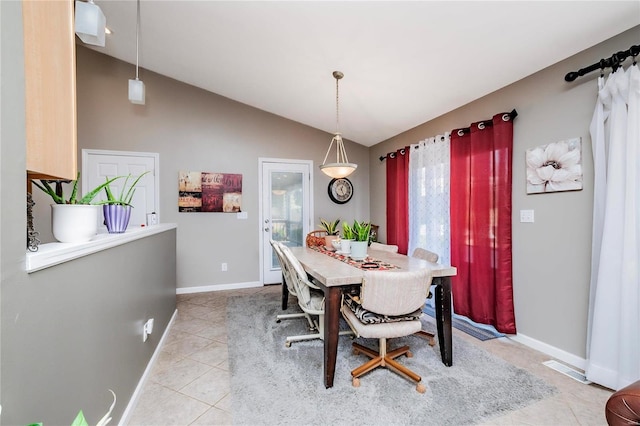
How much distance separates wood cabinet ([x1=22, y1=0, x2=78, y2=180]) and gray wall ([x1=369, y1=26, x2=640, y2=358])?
2.80 m

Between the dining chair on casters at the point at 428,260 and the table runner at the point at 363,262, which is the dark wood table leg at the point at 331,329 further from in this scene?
the dining chair on casters at the point at 428,260

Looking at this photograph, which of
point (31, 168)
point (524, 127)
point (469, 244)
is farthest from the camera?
point (469, 244)

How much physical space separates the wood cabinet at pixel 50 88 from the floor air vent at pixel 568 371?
10.2 feet

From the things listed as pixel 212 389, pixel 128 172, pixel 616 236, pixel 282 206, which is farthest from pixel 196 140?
pixel 616 236

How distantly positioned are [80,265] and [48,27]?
0.83 m

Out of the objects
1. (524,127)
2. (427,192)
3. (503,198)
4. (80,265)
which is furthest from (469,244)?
(80,265)

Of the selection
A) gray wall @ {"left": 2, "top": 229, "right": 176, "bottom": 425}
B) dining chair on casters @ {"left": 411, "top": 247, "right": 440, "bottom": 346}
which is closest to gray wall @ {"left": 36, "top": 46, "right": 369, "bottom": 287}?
gray wall @ {"left": 2, "top": 229, "right": 176, "bottom": 425}

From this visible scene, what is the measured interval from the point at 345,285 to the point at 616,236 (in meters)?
1.79

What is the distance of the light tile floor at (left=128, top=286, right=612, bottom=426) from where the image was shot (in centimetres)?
155

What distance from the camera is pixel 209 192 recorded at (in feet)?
13.6

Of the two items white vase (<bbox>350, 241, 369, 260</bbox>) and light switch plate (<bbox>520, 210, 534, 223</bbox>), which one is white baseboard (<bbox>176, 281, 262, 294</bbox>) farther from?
light switch plate (<bbox>520, 210, 534, 223</bbox>)

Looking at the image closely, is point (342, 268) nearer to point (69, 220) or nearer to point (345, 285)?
point (345, 285)

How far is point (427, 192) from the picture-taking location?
11.5ft

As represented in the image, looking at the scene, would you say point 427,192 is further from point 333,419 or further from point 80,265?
point 80,265
